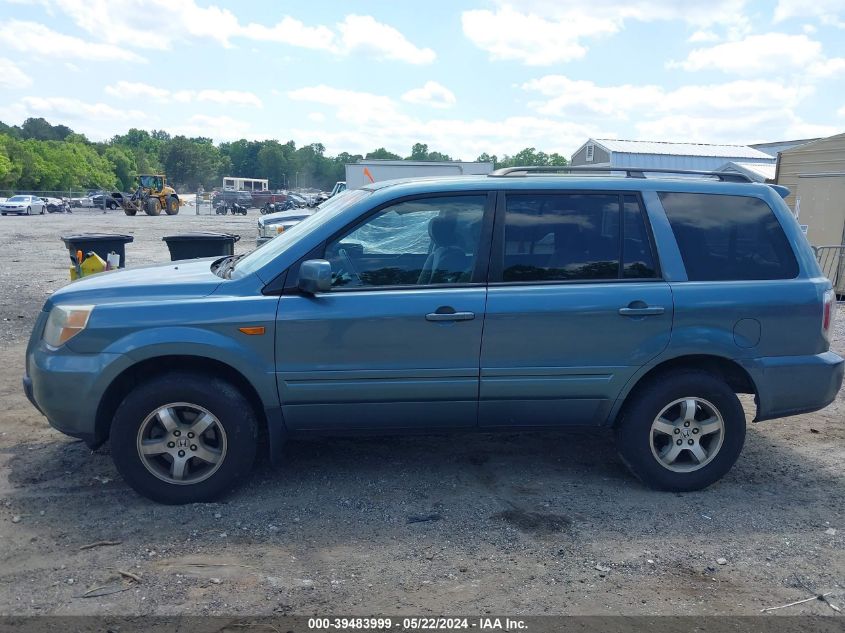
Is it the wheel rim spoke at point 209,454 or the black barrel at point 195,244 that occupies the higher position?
the black barrel at point 195,244

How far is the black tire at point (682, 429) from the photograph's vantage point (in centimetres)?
446

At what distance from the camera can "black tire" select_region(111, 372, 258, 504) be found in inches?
163

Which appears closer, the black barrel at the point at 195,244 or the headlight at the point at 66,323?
the headlight at the point at 66,323

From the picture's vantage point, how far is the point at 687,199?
15.1 feet

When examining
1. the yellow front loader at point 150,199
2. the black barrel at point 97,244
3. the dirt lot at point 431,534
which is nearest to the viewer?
the dirt lot at point 431,534

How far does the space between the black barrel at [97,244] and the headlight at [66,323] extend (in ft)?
15.0

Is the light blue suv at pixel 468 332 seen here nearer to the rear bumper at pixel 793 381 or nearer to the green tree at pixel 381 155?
the rear bumper at pixel 793 381

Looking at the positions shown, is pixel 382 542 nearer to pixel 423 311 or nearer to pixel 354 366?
pixel 354 366

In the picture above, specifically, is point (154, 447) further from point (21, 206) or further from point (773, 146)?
point (21, 206)

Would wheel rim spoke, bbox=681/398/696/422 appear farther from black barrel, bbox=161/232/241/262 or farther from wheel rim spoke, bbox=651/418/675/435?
black barrel, bbox=161/232/241/262

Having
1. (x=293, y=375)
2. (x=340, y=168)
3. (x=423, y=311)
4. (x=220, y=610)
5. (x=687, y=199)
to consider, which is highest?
(x=340, y=168)

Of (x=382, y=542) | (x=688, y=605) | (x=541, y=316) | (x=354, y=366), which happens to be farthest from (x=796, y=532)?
(x=354, y=366)

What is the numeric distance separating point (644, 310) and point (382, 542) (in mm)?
2006

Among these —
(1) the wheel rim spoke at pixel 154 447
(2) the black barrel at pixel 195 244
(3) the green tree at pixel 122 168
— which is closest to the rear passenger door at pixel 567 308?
(1) the wheel rim spoke at pixel 154 447
